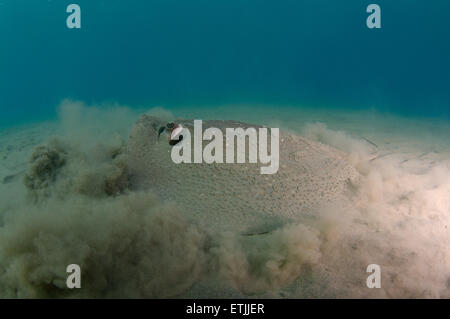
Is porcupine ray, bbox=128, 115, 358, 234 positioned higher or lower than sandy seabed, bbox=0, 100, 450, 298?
higher

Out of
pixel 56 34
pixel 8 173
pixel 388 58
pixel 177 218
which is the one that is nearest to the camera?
pixel 177 218

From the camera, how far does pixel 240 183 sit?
4.75 meters

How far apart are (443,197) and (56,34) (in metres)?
121

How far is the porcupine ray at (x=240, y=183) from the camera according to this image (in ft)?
14.4

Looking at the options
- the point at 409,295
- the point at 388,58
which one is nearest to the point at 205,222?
the point at 409,295

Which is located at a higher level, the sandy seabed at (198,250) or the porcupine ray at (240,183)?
the porcupine ray at (240,183)

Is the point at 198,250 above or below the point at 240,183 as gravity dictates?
below

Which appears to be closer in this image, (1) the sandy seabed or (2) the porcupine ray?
(1) the sandy seabed

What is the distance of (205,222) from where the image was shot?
170 inches

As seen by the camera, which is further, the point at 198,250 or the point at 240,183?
the point at 240,183

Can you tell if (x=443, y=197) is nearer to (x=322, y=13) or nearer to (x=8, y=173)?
(x=8, y=173)

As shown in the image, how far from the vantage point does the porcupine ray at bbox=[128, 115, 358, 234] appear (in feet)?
14.4

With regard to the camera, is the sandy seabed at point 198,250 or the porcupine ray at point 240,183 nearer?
the sandy seabed at point 198,250

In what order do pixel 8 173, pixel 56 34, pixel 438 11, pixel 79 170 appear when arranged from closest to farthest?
pixel 79 170
pixel 8 173
pixel 438 11
pixel 56 34
